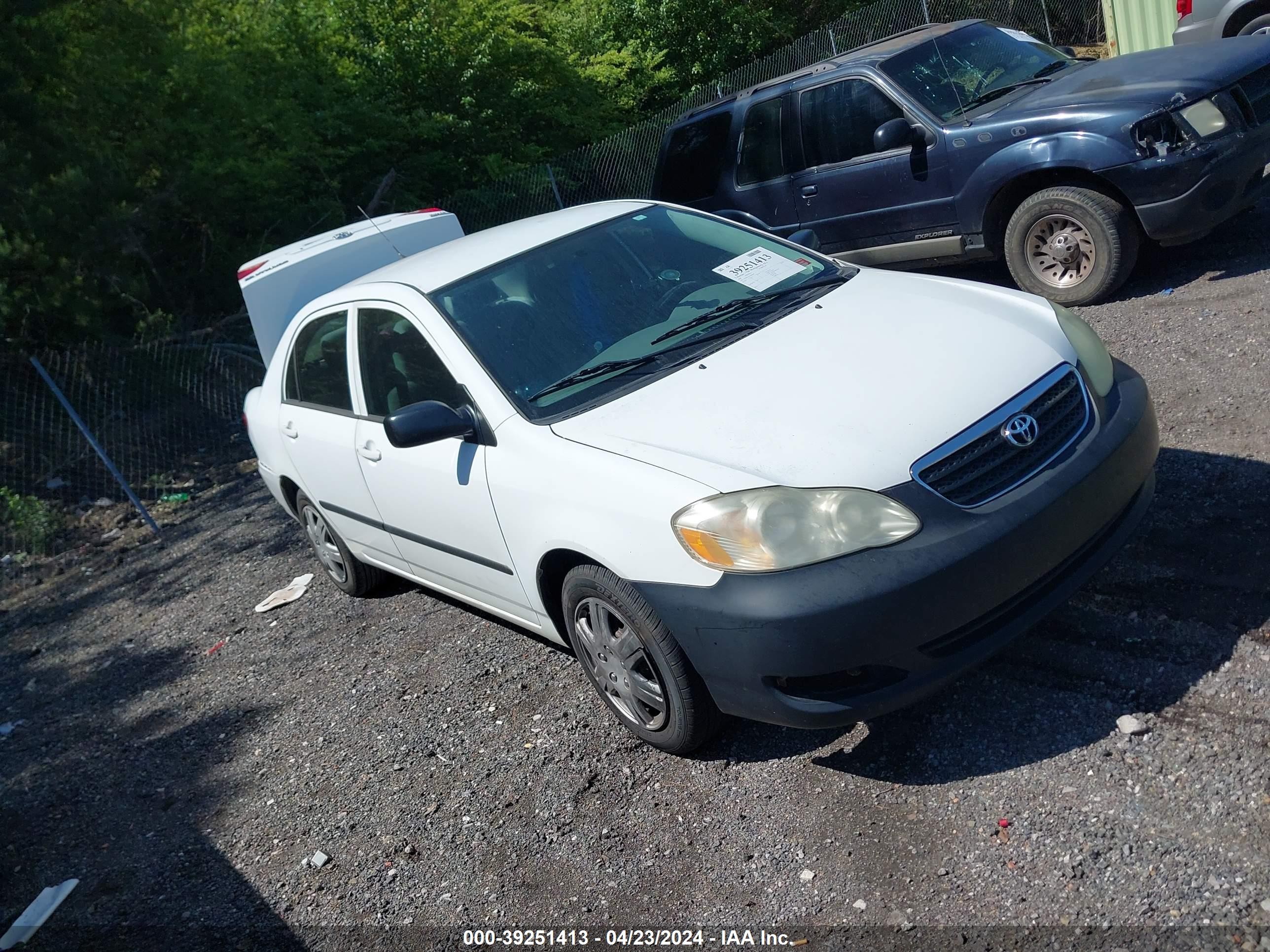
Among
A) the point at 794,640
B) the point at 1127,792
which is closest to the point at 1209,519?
the point at 1127,792

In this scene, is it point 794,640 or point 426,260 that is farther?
point 426,260

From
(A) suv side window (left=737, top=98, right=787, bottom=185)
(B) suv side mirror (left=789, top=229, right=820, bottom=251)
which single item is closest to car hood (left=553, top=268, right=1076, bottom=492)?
(B) suv side mirror (left=789, top=229, right=820, bottom=251)

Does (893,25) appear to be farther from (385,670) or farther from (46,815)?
(46,815)

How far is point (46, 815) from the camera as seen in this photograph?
5.00 meters

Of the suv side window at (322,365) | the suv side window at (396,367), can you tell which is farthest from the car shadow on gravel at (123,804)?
the suv side window at (396,367)

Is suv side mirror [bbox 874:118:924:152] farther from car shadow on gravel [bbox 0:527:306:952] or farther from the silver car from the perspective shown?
car shadow on gravel [bbox 0:527:306:952]

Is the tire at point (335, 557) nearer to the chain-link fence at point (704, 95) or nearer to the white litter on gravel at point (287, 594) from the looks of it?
the white litter on gravel at point (287, 594)

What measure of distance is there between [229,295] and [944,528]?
39.6ft

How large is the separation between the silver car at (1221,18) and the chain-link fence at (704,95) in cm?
321

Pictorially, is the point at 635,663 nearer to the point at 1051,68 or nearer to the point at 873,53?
the point at 873,53

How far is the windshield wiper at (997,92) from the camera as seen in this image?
311 inches

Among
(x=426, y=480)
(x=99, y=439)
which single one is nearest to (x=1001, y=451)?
(x=426, y=480)

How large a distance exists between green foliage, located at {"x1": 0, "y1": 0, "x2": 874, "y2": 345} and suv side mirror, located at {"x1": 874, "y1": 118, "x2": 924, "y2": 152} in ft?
26.4

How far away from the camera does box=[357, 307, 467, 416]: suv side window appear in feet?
14.9
